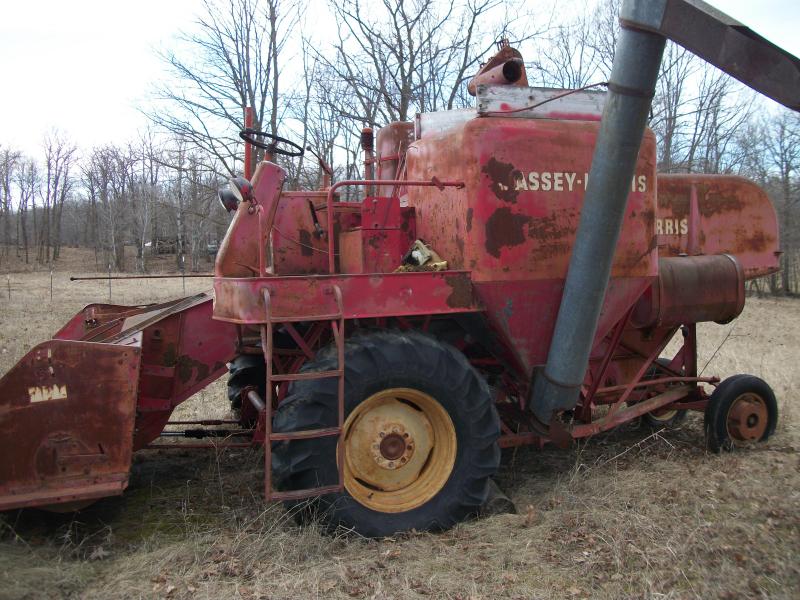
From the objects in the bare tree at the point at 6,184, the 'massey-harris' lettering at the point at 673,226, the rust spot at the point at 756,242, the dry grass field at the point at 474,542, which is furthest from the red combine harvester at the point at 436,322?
the bare tree at the point at 6,184

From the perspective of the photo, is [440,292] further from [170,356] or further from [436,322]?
[170,356]

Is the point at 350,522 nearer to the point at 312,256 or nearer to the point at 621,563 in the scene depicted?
the point at 621,563

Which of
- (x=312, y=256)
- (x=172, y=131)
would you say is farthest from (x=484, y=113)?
(x=172, y=131)

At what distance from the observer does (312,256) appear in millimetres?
5539

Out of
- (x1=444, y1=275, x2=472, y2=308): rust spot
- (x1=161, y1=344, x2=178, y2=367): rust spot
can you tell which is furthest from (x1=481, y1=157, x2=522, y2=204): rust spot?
(x1=161, y1=344, x2=178, y2=367): rust spot

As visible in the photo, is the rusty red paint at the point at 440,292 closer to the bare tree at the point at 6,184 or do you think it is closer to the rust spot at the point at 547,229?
the rust spot at the point at 547,229

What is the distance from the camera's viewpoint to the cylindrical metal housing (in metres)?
5.20

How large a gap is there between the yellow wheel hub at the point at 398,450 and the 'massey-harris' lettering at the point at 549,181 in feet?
5.31

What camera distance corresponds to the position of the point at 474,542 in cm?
388

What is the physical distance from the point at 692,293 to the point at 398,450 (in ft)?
9.46

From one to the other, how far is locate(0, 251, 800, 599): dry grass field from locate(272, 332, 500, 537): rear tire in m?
0.18

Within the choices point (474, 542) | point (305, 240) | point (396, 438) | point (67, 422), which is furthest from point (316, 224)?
point (474, 542)

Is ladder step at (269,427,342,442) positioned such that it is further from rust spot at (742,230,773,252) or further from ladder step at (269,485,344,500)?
rust spot at (742,230,773,252)

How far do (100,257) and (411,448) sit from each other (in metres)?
52.6
